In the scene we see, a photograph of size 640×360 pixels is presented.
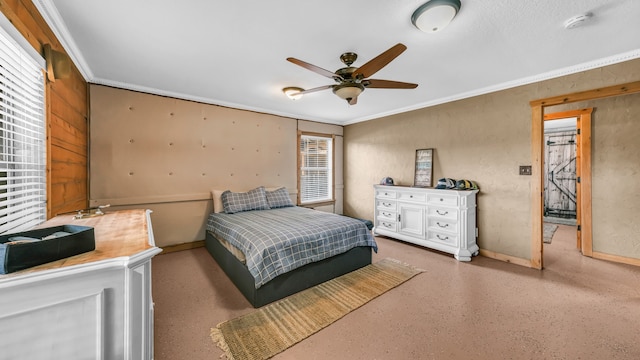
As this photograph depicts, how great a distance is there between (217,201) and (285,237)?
6.48ft

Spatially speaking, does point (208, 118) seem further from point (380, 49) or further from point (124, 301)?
point (124, 301)

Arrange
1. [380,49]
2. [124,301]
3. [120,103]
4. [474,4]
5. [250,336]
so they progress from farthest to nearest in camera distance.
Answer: [120,103]
[380,49]
[250,336]
[474,4]
[124,301]

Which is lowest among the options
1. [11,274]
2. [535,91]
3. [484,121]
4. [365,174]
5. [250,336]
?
[250,336]

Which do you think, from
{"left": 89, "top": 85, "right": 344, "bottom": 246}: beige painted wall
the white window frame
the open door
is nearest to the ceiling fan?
{"left": 89, "top": 85, "right": 344, "bottom": 246}: beige painted wall

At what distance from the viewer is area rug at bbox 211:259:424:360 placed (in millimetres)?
1770

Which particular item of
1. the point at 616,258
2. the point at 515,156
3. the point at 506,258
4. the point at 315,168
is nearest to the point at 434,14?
the point at 515,156

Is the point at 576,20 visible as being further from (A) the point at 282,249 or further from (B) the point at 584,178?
(A) the point at 282,249

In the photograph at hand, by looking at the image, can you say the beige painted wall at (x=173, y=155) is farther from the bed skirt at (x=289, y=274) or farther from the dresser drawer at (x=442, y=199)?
the dresser drawer at (x=442, y=199)

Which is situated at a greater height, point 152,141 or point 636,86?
point 636,86

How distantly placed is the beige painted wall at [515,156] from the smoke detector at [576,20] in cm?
124

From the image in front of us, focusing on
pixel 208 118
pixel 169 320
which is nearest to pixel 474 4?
pixel 169 320

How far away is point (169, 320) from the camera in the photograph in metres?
2.05

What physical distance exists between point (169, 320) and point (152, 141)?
2.58 m

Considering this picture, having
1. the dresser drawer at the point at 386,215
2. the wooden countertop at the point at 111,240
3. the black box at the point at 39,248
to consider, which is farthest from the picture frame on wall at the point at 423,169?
the black box at the point at 39,248
